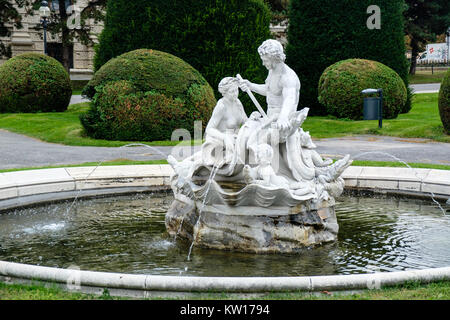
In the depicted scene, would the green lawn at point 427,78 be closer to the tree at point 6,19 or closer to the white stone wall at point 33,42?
the white stone wall at point 33,42

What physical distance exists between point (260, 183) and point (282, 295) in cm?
204

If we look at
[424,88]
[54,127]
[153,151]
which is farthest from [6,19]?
[424,88]

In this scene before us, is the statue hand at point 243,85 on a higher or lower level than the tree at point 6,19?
lower

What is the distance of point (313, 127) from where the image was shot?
2066 cm

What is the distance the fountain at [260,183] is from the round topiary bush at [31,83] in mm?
17349

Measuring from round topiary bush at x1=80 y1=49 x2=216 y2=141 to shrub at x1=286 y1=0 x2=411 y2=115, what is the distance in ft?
25.2

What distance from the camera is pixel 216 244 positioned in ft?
21.9

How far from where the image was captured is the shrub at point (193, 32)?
20.1m

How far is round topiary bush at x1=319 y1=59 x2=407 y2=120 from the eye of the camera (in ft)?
68.9

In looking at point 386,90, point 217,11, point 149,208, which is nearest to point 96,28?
point 217,11

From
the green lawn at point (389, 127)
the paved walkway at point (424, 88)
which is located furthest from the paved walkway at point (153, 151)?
the paved walkway at point (424, 88)

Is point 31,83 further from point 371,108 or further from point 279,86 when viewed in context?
point 279,86

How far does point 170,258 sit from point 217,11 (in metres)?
15.4
